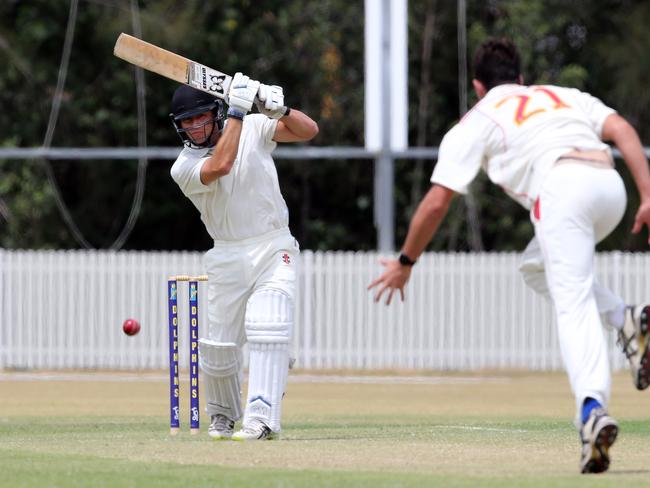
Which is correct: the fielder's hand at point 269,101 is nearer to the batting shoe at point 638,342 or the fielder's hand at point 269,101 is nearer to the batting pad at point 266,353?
the batting pad at point 266,353

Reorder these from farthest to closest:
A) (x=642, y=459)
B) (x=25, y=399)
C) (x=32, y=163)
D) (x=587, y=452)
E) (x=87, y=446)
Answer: (x=32, y=163) → (x=25, y=399) → (x=87, y=446) → (x=642, y=459) → (x=587, y=452)

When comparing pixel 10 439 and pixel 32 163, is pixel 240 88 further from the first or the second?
pixel 32 163

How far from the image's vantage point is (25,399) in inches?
580

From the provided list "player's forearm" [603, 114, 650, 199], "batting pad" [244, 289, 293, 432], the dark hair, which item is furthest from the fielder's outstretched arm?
"batting pad" [244, 289, 293, 432]

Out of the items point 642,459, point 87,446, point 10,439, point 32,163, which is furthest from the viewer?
point 32,163

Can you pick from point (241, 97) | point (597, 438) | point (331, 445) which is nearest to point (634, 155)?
point (597, 438)

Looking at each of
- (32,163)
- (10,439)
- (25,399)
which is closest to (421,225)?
(10,439)

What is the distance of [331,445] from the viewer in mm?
7973

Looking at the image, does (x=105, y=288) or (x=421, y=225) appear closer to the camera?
(x=421, y=225)

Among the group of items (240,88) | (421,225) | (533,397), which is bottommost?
(533,397)

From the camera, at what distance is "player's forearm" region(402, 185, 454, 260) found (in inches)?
250

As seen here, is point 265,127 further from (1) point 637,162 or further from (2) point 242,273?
(1) point 637,162

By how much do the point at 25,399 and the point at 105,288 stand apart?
6022mm

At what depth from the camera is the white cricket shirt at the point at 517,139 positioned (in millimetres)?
6422
